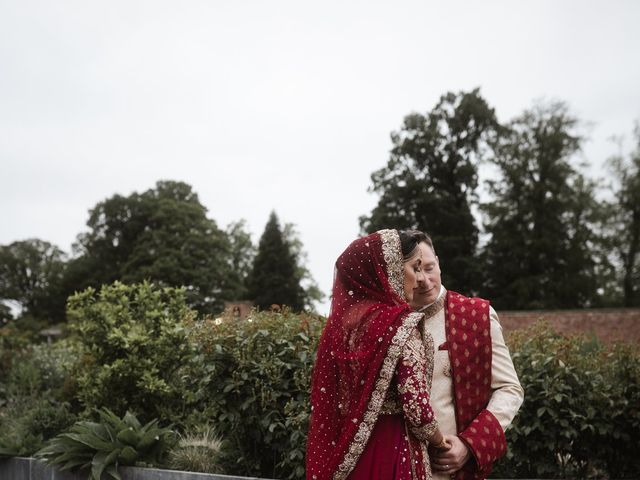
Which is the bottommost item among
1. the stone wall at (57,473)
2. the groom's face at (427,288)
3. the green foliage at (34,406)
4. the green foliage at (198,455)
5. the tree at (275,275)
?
the stone wall at (57,473)

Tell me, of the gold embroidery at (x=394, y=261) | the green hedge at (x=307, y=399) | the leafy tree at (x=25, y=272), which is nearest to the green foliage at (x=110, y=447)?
the green hedge at (x=307, y=399)

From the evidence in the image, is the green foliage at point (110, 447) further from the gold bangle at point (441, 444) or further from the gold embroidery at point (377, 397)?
the gold bangle at point (441, 444)

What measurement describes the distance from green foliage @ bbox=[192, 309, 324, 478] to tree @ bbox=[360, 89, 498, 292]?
33.6 metres

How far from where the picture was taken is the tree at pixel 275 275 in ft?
169

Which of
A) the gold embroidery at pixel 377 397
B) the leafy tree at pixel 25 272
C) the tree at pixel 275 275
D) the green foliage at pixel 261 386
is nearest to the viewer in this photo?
the gold embroidery at pixel 377 397

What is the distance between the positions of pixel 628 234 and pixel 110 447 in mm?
40112

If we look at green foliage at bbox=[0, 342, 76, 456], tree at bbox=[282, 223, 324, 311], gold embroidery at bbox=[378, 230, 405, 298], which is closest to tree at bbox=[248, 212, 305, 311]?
tree at bbox=[282, 223, 324, 311]

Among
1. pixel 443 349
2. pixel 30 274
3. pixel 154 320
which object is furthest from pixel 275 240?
pixel 443 349

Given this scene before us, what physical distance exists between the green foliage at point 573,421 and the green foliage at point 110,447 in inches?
123

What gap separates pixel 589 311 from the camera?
23375mm

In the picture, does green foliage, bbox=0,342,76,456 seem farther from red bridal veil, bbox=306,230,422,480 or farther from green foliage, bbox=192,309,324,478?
red bridal veil, bbox=306,230,422,480

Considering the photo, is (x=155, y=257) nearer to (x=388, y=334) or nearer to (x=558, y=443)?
(x=558, y=443)

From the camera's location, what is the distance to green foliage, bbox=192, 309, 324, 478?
5883 millimetres

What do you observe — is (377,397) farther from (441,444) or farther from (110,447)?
(110,447)
